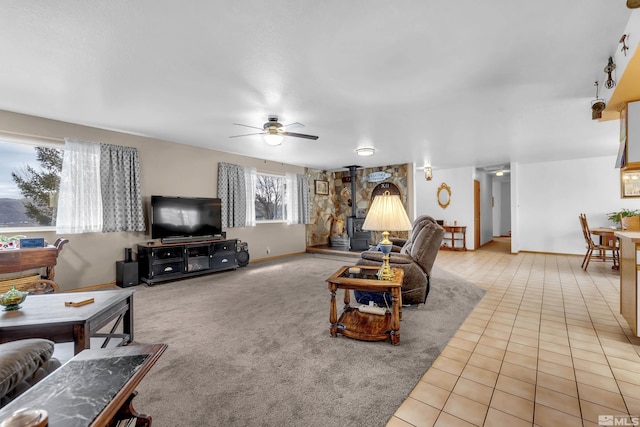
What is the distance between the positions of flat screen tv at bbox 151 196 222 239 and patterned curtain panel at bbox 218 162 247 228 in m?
0.32

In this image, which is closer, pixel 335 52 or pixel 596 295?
pixel 335 52

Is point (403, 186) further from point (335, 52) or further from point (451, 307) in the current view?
point (335, 52)

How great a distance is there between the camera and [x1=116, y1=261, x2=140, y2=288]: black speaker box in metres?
4.08

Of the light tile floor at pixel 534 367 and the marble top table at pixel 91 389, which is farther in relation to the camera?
the light tile floor at pixel 534 367

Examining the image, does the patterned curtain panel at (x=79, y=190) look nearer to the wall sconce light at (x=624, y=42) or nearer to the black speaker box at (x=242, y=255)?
the black speaker box at (x=242, y=255)

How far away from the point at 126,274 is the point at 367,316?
367 cm

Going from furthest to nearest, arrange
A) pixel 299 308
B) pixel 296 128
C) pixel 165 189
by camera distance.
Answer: pixel 165 189, pixel 296 128, pixel 299 308

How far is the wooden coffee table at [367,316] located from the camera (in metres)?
2.27

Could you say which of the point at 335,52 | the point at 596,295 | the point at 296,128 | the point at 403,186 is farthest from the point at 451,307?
the point at 403,186

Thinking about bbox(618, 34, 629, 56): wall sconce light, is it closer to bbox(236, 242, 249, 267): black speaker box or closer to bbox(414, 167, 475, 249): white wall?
bbox(414, 167, 475, 249): white wall

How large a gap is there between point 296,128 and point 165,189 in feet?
8.72

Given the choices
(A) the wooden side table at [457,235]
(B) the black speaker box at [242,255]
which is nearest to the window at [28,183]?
(B) the black speaker box at [242,255]

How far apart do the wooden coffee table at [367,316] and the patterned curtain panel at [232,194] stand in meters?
3.67

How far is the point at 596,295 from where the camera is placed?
357 centimetres
